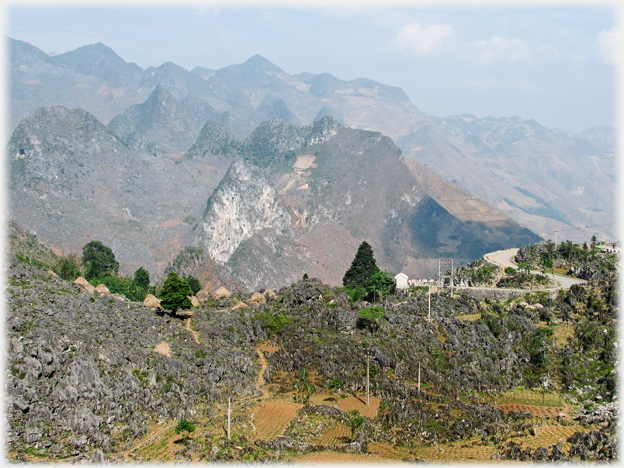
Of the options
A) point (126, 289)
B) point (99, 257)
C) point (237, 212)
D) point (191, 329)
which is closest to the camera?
point (191, 329)

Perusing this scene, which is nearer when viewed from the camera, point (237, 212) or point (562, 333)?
point (562, 333)

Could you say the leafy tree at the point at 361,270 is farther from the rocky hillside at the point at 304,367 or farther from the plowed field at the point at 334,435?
the plowed field at the point at 334,435

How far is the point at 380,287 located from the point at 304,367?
97.5 feet

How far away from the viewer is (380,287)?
7994 cm

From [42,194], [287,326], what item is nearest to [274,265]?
[42,194]

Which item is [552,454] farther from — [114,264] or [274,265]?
[274,265]

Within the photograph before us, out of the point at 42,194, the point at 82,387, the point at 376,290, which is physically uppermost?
the point at 42,194

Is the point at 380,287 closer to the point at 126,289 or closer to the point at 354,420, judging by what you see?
the point at 126,289

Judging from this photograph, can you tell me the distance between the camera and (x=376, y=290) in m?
79.1

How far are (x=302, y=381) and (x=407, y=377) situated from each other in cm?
938

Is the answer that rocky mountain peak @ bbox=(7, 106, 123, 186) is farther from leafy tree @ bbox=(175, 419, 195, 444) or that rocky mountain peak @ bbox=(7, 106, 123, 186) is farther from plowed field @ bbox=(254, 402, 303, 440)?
leafy tree @ bbox=(175, 419, 195, 444)

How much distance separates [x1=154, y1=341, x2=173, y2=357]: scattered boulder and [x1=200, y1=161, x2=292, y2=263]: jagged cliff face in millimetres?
120868

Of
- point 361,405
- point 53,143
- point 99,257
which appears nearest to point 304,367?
point 361,405

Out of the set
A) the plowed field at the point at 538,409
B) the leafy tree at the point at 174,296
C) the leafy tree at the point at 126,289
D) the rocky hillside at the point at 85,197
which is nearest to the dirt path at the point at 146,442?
the leafy tree at the point at 174,296
